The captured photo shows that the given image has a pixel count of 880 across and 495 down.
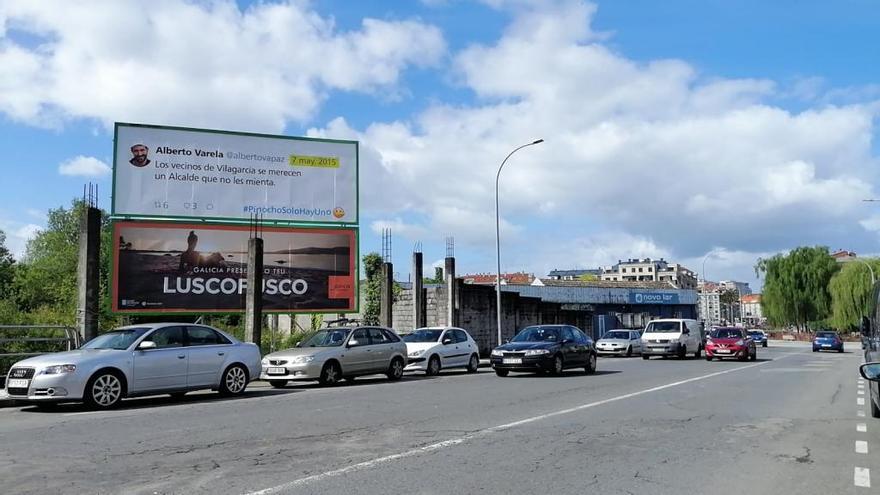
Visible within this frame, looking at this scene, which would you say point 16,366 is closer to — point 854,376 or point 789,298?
point 854,376

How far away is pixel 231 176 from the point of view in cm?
2538

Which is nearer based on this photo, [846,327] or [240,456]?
[240,456]

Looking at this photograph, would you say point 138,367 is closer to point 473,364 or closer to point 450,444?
point 450,444

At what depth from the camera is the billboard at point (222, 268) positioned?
23.8 meters

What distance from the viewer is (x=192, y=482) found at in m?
6.82

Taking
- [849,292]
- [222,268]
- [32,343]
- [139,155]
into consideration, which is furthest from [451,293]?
[849,292]

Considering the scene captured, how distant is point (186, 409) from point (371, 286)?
2091 cm

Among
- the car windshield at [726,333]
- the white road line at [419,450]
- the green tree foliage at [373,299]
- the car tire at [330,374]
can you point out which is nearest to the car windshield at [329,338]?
the car tire at [330,374]

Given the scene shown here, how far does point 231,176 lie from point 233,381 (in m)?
11.9

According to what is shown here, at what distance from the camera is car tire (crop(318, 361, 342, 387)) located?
687 inches

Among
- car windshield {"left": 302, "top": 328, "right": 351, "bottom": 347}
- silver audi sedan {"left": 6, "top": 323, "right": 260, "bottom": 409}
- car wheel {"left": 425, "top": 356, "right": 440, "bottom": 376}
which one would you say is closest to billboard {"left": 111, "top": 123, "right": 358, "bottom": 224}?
car wheel {"left": 425, "top": 356, "right": 440, "bottom": 376}

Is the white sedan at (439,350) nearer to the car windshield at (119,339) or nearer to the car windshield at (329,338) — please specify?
the car windshield at (329,338)

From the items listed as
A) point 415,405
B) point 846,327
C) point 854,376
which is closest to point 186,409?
point 415,405

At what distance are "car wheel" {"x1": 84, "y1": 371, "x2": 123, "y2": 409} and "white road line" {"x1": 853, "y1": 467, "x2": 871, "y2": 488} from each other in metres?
11.2
